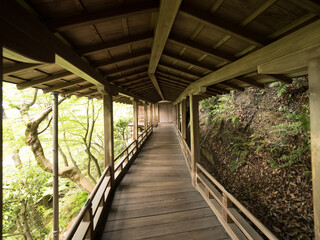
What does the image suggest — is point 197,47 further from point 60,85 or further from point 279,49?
point 60,85

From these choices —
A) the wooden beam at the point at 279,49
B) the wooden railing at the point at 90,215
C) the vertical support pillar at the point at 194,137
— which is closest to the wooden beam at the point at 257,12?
the wooden beam at the point at 279,49

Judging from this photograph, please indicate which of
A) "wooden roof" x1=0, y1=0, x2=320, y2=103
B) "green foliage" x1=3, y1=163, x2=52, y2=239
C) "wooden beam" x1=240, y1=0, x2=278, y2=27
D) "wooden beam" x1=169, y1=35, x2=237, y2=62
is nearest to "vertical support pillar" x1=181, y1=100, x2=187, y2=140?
"wooden roof" x1=0, y1=0, x2=320, y2=103

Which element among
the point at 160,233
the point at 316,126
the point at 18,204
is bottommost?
the point at 18,204

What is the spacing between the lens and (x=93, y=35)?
5.77ft

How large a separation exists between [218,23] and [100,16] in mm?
1286

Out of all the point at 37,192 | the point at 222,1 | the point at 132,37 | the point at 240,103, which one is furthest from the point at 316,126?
the point at 37,192

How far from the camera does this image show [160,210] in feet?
10.4

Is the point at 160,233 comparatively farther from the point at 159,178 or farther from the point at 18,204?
the point at 18,204

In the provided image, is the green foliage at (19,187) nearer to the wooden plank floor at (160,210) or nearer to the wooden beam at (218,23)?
the wooden plank floor at (160,210)

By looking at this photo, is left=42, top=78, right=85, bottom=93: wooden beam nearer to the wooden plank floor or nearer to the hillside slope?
the wooden plank floor

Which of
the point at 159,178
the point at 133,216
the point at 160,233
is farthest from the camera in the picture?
the point at 159,178

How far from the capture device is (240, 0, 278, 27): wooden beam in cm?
117

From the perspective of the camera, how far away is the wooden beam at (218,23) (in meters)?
1.44

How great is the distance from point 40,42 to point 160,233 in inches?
136
